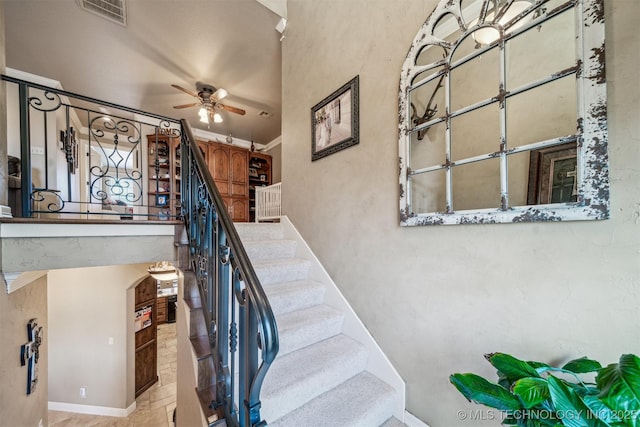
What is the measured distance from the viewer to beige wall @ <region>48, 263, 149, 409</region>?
3936mm

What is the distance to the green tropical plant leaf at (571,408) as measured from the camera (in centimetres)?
57

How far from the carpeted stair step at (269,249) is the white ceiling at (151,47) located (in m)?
2.46

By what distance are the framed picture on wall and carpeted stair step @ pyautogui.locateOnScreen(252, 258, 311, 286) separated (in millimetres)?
1652

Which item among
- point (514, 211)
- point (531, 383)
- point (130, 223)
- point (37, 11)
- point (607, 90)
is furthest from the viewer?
point (37, 11)

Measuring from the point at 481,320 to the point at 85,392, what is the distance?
20.0ft

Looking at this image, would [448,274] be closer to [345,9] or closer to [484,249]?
[484,249]

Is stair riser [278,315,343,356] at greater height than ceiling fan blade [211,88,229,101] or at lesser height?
lesser

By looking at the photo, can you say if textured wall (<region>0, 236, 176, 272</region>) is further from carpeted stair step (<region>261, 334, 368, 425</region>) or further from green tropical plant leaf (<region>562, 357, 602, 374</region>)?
green tropical plant leaf (<region>562, 357, 602, 374</region>)

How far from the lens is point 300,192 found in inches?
97.3

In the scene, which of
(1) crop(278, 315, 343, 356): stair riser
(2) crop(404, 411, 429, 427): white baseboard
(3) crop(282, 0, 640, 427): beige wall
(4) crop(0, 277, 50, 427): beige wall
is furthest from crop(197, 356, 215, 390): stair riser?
(4) crop(0, 277, 50, 427): beige wall

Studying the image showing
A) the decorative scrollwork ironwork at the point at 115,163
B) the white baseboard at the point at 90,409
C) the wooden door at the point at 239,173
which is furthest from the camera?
the wooden door at the point at 239,173

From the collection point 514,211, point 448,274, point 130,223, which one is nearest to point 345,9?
point 514,211

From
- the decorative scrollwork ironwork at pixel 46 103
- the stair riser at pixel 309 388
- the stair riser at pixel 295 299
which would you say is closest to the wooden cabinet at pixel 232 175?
the decorative scrollwork ironwork at pixel 46 103

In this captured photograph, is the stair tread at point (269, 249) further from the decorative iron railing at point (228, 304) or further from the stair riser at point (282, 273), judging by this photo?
the decorative iron railing at point (228, 304)
